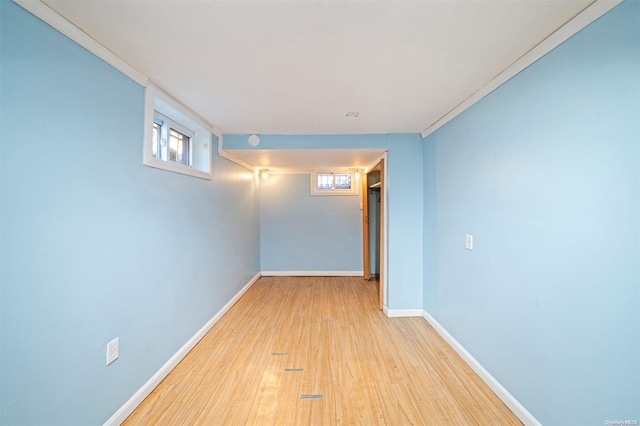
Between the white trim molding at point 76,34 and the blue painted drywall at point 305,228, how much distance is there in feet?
11.5

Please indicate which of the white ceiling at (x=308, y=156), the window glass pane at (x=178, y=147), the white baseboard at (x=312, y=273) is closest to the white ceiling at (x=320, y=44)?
the window glass pane at (x=178, y=147)

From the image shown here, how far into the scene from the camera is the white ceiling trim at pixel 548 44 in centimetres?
111

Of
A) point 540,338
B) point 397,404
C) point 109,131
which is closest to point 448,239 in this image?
point 540,338

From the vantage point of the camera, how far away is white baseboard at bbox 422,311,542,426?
1.52 meters

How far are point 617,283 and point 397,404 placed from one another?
55.4 inches

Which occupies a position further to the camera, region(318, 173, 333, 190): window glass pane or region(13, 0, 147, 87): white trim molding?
region(318, 173, 333, 190): window glass pane

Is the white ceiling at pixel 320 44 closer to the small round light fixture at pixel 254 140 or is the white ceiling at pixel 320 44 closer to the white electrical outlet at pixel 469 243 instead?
the small round light fixture at pixel 254 140

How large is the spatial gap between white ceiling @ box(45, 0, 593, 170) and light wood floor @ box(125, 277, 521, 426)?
2275 millimetres

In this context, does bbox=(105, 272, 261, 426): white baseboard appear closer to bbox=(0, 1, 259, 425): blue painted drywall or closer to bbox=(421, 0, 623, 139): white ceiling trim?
bbox=(0, 1, 259, 425): blue painted drywall

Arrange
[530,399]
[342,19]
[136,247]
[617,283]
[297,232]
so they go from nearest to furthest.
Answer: [617,283] → [342,19] → [530,399] → [136,247] → [297,232]

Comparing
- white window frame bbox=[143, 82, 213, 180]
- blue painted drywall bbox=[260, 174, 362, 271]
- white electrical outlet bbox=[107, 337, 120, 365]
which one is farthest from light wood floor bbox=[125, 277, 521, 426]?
blue painted drywall bbox=[260, 174, 362, 271]

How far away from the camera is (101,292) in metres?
1.41

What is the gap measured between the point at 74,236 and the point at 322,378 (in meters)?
1.88

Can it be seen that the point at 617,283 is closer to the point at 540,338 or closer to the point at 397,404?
the point at 540,338
